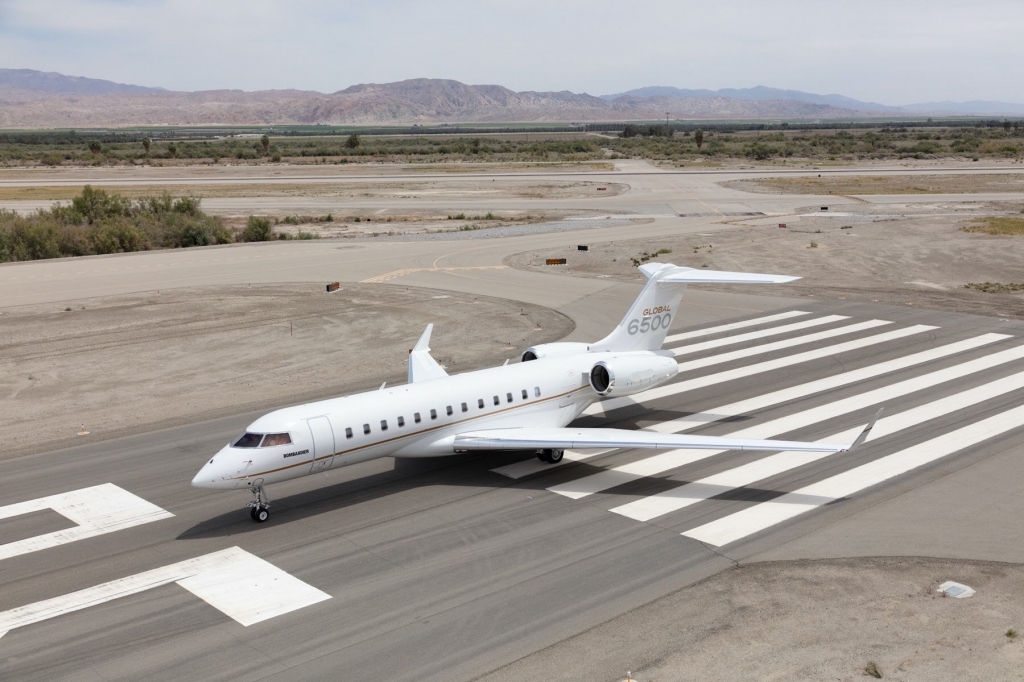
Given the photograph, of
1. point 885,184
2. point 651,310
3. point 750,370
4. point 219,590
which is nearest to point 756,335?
point 750,370

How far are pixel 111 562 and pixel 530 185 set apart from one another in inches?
3504

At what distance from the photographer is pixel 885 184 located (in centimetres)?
9688

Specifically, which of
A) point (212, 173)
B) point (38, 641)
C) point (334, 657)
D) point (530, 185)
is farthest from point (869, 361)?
point (212, 173)

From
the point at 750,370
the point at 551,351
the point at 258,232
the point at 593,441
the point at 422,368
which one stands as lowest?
the point at 750,370

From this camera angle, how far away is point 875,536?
57.8 ft

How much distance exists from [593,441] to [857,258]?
37155 millimetres

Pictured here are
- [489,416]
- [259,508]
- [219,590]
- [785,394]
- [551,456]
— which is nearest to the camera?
[219,590]

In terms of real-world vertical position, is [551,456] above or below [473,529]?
above

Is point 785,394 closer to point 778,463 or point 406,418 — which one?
point 778,463

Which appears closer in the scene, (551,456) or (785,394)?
(551,456)

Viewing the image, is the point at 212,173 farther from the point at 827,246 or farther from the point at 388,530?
the point at 388,530

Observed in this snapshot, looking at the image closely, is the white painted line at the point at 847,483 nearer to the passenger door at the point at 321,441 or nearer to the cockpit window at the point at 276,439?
the passenger door at the point at 321,441

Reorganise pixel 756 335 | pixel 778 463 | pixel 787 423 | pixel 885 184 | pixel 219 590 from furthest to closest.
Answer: pixel 885 184 < pixel 756 335 < pixel 787 423 < pixel 778 463 < pixel 219 590

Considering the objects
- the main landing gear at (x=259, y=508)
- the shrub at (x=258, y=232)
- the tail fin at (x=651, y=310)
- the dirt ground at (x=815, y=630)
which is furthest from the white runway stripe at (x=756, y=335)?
the shrub at (x=258, y=232)
